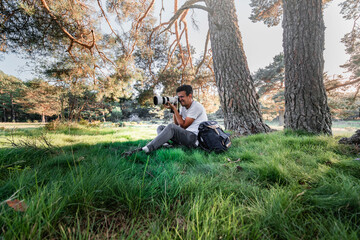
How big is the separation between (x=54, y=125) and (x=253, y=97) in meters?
6.69

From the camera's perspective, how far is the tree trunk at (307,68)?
2445mm

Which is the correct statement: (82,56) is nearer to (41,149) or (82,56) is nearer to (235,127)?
(41,149)

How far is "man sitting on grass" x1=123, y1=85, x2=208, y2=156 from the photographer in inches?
87.0

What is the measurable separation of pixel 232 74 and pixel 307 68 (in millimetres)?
1318

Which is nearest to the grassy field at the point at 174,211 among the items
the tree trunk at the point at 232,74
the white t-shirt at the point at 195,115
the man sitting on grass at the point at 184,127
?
the man sitting on grass at the point at 184,127

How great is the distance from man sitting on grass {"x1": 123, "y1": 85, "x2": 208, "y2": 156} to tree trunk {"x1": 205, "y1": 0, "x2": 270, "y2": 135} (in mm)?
944

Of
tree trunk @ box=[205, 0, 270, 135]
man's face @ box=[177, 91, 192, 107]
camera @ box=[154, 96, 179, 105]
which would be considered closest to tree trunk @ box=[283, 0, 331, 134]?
tree trunk @ box=[205, 0, 270, 135]

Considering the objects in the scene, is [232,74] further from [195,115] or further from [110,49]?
[110,49]

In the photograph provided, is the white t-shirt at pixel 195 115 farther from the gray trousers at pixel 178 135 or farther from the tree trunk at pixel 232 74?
the tree trunk at pixel 232 74

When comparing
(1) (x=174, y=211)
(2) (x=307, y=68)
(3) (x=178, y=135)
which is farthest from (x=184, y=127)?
(2) (x=307, y=68)

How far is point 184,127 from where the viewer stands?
2.63 metres

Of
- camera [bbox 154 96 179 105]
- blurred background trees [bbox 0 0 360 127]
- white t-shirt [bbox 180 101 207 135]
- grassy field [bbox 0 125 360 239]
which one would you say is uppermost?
blurred background trees [bbox 0 0 360 127]

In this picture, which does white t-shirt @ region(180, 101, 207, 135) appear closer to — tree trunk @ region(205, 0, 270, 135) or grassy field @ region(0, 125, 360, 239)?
tree trunk @ region(205, 0, 270, 135)

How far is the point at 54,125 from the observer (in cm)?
497
